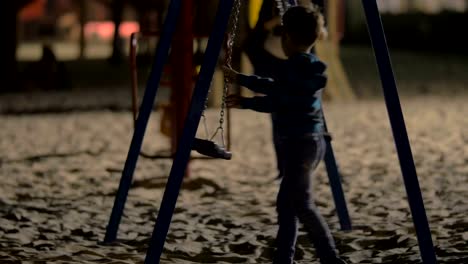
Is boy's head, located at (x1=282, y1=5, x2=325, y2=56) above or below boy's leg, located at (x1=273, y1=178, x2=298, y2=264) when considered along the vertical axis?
above

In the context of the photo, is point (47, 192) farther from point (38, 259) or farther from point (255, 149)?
point (255, 149)

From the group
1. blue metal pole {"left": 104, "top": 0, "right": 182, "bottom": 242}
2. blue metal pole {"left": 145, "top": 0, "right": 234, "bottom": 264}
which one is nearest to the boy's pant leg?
blue metal pole {"left": 145, "top": 0, "right": 234, "bottom": 264}

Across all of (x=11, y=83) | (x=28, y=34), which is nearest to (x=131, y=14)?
(x=28, y=34)

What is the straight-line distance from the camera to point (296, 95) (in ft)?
12.9

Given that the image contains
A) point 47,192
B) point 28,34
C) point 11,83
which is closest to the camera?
point 47,192

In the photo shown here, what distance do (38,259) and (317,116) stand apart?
71.4 inches

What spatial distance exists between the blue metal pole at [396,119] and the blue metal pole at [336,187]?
118 cm

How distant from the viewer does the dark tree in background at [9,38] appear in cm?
1670

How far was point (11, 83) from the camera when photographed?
1650 centimetres

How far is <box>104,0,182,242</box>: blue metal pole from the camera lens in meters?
5.00

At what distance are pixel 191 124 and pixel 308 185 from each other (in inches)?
24.3

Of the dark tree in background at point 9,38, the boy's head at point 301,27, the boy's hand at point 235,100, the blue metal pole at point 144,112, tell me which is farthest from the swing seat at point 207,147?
the dark tree in background at point 9,38

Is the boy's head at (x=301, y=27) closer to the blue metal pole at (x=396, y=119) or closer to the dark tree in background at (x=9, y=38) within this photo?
the blue metal pole at (x=396, y=119)

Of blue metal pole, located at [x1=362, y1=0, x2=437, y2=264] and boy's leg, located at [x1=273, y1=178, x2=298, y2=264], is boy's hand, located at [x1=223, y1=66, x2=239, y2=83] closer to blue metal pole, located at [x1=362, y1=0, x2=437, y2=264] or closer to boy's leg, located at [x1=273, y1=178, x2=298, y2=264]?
boy's leg, located at [x1=273, y1=178, x2=298, y2=264]
